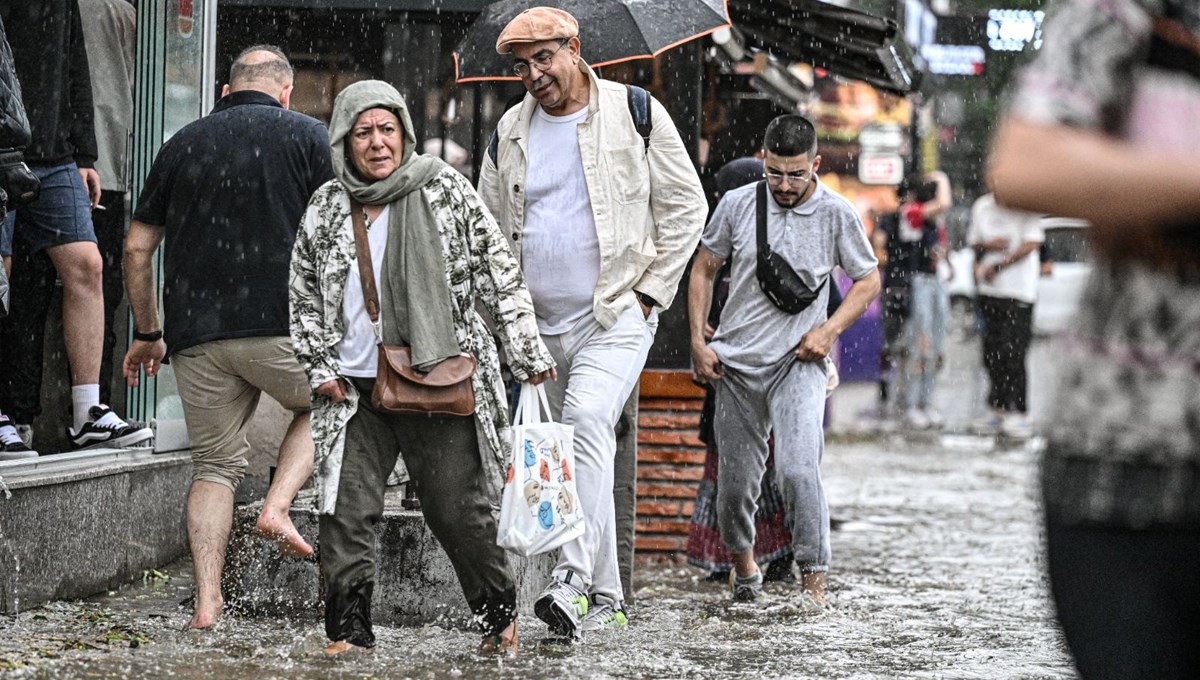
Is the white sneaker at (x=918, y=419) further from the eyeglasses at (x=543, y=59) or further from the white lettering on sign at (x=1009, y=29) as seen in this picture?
the white lettering on sign at (x=1009, y=29)

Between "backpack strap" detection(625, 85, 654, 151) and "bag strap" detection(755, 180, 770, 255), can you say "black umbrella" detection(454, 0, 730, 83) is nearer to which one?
"bag strap" detection(755, 180, 770, 255)

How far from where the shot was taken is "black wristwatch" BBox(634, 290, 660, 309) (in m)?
6.74

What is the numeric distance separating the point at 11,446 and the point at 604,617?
247cm

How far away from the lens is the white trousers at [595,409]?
21.1 ft

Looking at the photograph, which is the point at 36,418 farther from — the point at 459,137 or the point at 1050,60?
the point at 1050,60

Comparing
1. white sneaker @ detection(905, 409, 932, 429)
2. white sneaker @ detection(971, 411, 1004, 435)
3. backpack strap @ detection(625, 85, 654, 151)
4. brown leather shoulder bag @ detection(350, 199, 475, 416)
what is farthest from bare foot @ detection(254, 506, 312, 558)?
white sneaker @ detection(905, 409, 932, 429)

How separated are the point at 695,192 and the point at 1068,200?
15.6 ft

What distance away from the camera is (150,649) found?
607 centimetres

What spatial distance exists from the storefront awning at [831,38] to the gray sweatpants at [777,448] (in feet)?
13.0

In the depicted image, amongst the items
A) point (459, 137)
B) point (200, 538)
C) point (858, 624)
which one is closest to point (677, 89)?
point (459, 137)

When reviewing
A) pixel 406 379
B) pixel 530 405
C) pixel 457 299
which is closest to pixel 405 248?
pixel 457 299

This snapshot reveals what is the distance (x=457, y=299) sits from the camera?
605cm

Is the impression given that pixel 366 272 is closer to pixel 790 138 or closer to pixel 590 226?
pixel 590 226

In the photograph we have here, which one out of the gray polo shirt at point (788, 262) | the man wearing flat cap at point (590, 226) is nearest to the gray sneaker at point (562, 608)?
the man wearing flat cap at point (590, 226)
